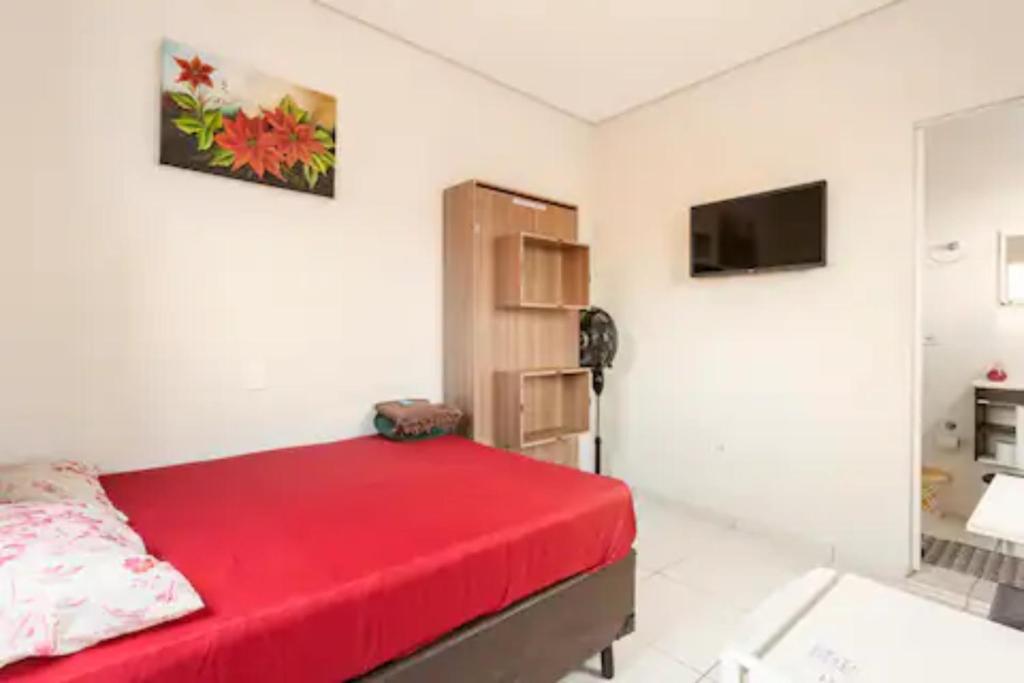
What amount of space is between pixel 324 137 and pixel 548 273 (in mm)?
1511

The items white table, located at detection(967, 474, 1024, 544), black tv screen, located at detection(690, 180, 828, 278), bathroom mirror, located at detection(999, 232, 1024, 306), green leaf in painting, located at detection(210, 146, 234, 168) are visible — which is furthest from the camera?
bathroom mirror, located at detection(999, 232, 1024, 306)

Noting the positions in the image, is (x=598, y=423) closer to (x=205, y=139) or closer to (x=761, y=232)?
→ (x=761, y=232)

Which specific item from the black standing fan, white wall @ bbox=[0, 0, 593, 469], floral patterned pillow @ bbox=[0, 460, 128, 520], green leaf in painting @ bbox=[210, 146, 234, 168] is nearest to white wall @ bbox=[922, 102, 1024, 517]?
the black standing fan

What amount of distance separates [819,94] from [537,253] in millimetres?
1747

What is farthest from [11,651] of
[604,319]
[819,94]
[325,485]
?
[819,94]

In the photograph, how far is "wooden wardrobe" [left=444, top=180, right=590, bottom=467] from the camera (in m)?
2.86

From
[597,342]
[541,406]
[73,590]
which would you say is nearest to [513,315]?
[541,406]

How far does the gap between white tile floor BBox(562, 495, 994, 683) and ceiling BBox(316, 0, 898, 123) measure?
2.79 meters

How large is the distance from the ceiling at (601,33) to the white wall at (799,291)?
20cm

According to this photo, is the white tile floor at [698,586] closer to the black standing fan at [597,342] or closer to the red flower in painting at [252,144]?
the black standing fan at [597,342]

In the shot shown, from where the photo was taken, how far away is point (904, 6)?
8.11ft

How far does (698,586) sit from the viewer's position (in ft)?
8.02

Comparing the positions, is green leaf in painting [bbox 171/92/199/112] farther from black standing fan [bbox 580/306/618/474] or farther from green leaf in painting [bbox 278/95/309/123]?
black standing fan [bbox 580/306/618/474]

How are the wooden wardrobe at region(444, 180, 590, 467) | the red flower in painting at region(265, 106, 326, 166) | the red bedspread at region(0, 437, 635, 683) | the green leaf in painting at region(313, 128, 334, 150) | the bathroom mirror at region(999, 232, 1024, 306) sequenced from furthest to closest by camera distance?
the bathroom mirror at region(999, 232, 1024, 306), the wooden wardrobe at region(444, 180, 590, 467), the green leaf in painting at region(313, 128, 334, 150), the red flower in painting at region(265, 106, 326, 166), the red bedspread at region(0, 437, 635, 683)
